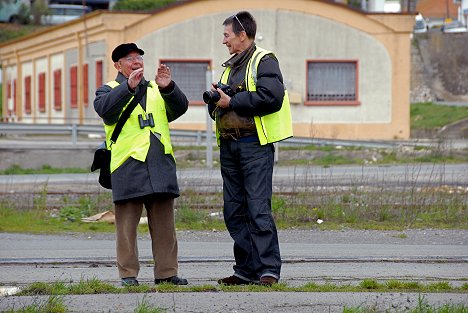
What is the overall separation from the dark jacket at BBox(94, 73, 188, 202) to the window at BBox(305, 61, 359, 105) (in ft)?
96.7

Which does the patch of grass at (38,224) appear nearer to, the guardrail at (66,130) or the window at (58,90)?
the guardrail at (66,130)

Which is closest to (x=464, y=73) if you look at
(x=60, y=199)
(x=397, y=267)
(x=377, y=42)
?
(x=377, y=42)

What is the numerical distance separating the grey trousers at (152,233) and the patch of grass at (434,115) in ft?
120

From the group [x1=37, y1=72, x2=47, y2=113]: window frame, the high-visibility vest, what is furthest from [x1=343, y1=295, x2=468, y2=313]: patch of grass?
[x1=37, y1=72, x2=47, y2=113]: window frame

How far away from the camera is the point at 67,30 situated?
41.8 meters

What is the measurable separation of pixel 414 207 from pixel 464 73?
5070 cm

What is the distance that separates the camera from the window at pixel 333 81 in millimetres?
37906

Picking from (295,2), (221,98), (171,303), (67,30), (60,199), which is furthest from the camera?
(67,30)

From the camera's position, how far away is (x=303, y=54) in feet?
124

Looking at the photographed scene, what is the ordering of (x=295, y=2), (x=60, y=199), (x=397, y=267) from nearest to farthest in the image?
(x=397, y=267) → (x=60, y=199) → (x=295, y=2)

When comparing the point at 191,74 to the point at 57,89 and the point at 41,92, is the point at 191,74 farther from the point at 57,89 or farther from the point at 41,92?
the point at 41,92

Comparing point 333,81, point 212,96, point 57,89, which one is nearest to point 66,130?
point 333,81

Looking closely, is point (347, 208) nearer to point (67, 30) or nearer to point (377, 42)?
point (377, 42)

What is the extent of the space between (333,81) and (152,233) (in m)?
29.9
